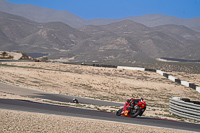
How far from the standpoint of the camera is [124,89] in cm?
3994

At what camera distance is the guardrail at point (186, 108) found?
17141 mm

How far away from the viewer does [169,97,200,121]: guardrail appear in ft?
56.2

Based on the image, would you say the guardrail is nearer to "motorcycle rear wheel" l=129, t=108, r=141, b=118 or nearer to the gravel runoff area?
"motorcycle rear wheel" l=129, t=108, r=141, b=118

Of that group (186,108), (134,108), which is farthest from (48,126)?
(186,108)

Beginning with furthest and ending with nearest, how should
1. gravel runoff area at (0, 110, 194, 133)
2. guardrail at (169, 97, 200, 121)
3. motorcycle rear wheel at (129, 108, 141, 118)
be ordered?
guardrail at (169, 97, 200, 121), motorcycle rear wheel at (129, 108, 141, 118), gravel runoff area at (0, 110, 194, 133)

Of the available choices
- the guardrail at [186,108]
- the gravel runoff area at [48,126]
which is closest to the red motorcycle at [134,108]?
the gravel runoff area at [48,126]

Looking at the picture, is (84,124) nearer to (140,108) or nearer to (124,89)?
(140,108)

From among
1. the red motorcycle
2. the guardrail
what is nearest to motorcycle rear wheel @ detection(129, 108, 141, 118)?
the red motorcycle

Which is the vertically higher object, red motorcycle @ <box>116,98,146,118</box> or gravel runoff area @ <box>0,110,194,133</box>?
red motorcycle @ <box>116,98,146,118</box>

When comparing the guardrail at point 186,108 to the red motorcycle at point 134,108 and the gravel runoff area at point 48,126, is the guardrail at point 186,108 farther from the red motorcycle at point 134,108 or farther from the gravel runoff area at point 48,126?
the gravel runoff area at point 48,126

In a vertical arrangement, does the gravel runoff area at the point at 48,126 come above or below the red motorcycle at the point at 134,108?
below

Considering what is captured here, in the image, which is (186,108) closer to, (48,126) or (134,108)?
(134,108)

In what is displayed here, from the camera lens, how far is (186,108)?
17.9 meters

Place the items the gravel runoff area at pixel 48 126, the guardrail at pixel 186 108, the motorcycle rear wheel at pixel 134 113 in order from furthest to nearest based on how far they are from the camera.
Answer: the guardrail at pixel 186 108, the motorcycle rear wheel at pixel 134 113, the gravel runoff area at pixel 48 126
